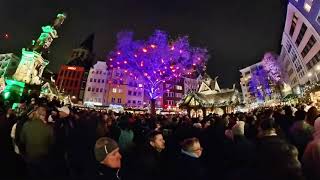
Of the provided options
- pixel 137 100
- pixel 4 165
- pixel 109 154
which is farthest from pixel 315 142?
pixel 137 100

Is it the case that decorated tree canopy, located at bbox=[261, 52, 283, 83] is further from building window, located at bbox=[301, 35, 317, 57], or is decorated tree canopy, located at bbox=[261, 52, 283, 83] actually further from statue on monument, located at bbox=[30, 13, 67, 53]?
statue on monument, located at bbox=[30, 13, 67, 53]

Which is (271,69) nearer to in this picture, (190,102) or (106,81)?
(190,102)

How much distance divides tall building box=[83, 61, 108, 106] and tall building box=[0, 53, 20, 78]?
23.8 meters

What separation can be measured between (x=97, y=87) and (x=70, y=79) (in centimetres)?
1549

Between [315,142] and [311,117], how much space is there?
3.95m

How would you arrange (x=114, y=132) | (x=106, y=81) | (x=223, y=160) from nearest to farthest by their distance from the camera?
(x=223, y=160) → (x=114, y=132) → (x=106, y=81)

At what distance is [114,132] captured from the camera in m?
9.14

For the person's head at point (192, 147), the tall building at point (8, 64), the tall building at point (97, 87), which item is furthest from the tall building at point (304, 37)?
the tall building at point (8, 64)

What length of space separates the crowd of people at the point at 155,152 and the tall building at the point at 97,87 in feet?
250

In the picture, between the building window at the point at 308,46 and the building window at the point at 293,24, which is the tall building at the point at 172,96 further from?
the building window at the point at 308,46

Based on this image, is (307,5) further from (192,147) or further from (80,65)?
(80,65)

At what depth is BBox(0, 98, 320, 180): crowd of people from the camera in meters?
3.26

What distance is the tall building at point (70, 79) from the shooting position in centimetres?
9100

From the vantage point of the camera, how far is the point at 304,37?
154ft
